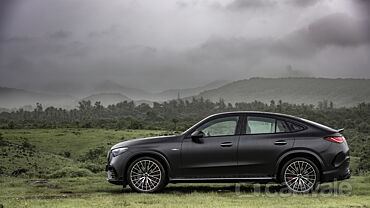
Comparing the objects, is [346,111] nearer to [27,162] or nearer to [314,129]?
[27,162]

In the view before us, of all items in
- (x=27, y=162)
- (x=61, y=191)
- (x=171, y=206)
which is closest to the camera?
(x=171, y=206)

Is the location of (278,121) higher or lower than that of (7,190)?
higher

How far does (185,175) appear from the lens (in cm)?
1079

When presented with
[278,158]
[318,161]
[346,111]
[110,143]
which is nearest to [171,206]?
[278,158]

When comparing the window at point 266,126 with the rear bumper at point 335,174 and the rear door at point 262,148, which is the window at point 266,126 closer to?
the rear door at point 262,148

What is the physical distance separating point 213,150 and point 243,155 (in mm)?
615

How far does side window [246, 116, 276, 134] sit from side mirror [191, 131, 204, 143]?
0.96m

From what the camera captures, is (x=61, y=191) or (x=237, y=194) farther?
(x=61, y=191)

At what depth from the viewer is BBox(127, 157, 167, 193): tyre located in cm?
1080

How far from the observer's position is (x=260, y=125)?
424 inches

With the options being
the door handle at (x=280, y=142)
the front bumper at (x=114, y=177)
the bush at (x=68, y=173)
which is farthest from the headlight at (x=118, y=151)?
the bush at (x=68, y=173)

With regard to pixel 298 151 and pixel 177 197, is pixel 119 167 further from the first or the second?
pixel 298 151

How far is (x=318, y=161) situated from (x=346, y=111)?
382 ft

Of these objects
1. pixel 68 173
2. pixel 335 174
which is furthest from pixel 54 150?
pixel 335 174
